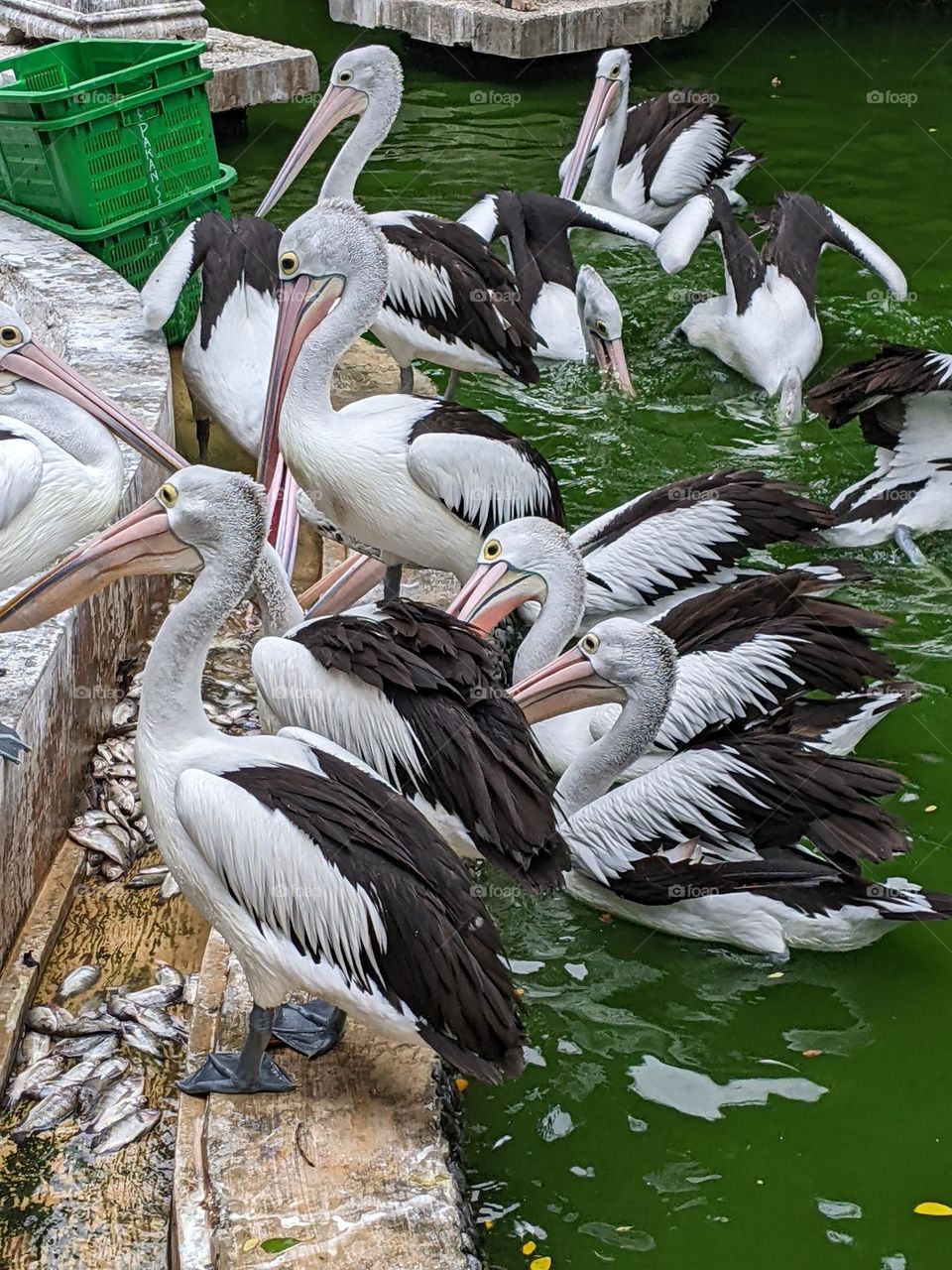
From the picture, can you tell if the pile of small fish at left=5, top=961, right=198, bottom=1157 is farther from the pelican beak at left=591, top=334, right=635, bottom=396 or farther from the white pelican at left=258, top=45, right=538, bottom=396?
the pelican beak at left=591, top=334, right=635, bottom=396

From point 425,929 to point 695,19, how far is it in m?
10.2

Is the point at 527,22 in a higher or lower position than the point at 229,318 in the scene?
lower

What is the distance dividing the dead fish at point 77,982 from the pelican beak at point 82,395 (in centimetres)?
147

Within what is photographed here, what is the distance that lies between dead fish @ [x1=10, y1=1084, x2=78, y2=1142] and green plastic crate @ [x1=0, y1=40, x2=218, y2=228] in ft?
12.7

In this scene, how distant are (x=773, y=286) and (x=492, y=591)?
320 centimetres

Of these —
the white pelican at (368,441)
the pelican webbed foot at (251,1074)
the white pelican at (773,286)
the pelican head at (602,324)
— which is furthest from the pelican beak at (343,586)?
the white pelican at (773,286)

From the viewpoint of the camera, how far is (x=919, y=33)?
468 inches

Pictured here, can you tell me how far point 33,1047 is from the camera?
11.8ft

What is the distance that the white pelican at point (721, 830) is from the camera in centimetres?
388

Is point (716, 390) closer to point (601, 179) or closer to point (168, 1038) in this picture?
point (601, 179)

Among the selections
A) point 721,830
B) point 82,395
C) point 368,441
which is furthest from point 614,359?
point 721,830

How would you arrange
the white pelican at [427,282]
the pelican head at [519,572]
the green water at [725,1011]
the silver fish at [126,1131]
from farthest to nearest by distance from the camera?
the white pelican at [427,282] → the pelican head at [519,572] → the silver fish at [126,1131] → the green water at [725,1011]

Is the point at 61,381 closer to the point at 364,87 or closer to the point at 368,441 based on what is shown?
the point at 368,441

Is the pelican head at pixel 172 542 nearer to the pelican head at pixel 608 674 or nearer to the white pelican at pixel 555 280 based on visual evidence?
the pelican head at pixel 608 674
